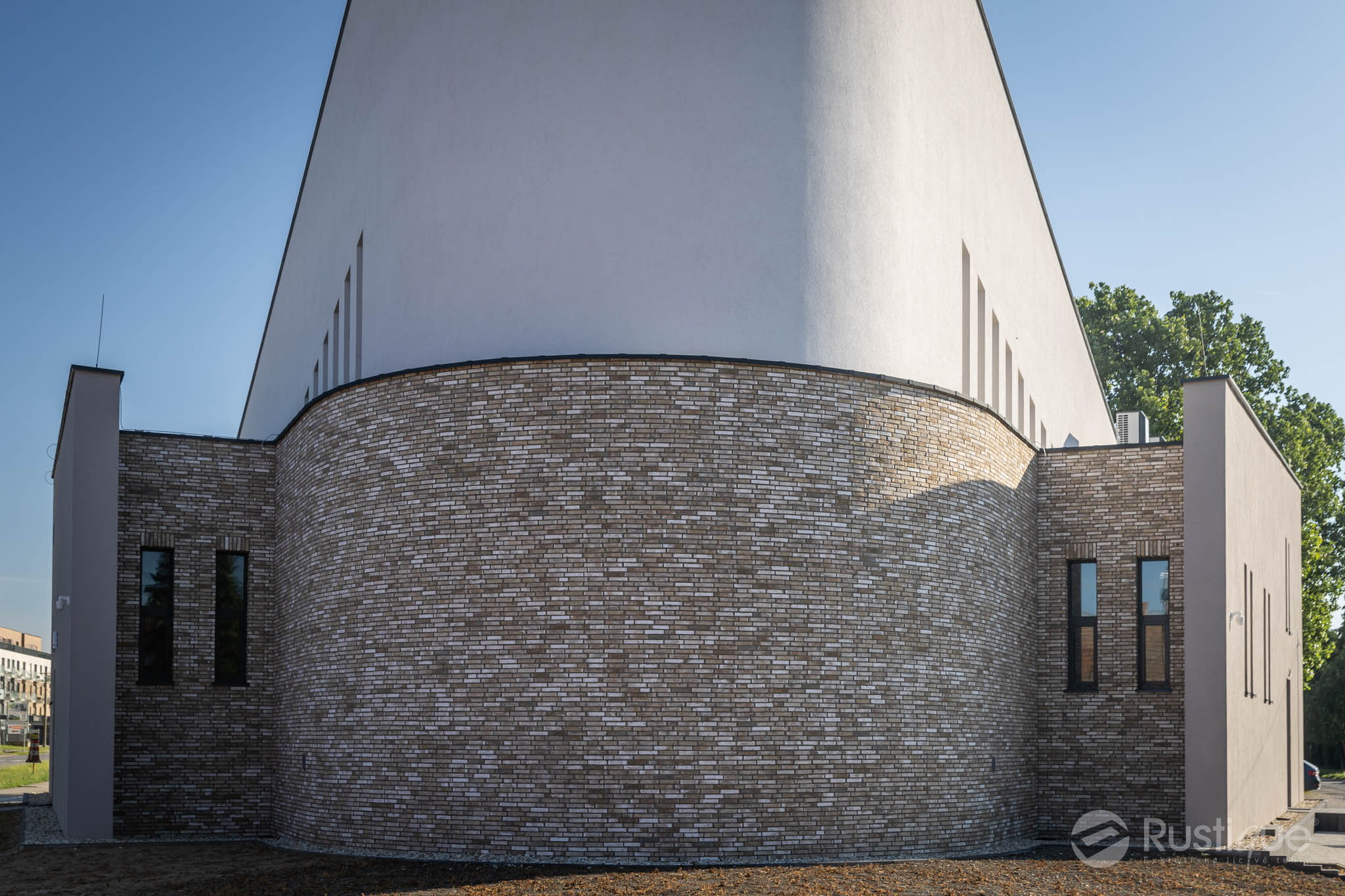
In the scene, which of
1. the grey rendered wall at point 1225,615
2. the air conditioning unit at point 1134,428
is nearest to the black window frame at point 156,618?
the grey rendered wall at point 1225,615

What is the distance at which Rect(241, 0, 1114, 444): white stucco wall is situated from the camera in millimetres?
16000

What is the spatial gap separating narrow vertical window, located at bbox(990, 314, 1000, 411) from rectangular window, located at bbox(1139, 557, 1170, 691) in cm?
424

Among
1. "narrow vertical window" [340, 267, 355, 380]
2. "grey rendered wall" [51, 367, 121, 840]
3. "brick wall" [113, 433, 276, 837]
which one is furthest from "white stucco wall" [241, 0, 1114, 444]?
"grey rendered wall" [51, 367, 121, 840]

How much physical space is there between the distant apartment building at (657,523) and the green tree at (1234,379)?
2555 cm

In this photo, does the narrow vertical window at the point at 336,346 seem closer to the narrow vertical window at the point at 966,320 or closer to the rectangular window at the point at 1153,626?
the narrow vertical window at the point at 966,320

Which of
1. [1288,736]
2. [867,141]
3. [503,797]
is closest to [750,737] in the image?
[503,797]

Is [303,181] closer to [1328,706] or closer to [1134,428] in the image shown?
[1134,428]

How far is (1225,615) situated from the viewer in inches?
676

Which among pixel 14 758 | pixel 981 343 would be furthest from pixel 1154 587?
pixel 14 758

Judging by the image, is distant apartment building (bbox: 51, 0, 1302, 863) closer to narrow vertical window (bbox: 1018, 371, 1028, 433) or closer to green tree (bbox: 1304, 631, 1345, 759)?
narrow vertical window (bbox: 1018, 371, 1028, 433)

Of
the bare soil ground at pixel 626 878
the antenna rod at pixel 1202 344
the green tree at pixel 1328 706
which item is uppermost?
the antenna rod at pixel 1202 344

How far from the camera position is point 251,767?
731 inches

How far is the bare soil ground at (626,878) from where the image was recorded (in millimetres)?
12438

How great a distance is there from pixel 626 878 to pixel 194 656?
9100mm
